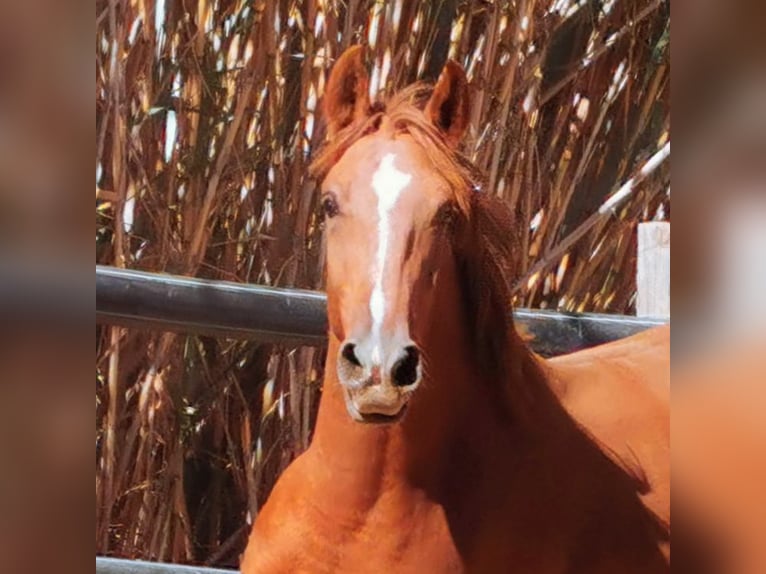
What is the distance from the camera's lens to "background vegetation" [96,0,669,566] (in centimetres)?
88

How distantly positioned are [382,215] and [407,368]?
13 cm

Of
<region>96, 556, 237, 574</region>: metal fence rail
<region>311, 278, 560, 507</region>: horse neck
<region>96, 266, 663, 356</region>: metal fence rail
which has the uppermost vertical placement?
<region>96, 266, 663, 356</region>: metal fence rail

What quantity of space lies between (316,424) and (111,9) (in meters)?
0.45

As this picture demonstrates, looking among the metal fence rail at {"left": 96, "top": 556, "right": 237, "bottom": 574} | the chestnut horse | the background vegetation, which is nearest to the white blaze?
the chestnut horse

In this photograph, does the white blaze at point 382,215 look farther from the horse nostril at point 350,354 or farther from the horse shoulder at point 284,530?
the horse shoulder at point 284,530

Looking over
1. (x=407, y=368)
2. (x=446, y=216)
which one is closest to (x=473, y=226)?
(x=446, y=216)

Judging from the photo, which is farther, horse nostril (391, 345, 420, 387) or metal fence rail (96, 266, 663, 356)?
metal fence rail (96, 266, 663, 356)

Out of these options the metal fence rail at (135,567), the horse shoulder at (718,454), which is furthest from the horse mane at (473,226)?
the metal fence rail at (135,567)

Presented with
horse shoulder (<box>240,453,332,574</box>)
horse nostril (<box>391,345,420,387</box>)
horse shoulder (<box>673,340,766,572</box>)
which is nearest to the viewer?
horse shoulder (<box>673,340,766,572</box>)

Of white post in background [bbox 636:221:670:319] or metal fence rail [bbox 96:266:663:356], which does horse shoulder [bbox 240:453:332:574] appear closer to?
metal fence rail [bbox 96:266:663:356]

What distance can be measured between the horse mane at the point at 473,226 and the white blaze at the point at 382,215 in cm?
4

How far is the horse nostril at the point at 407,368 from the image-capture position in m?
0.73

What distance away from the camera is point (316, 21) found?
888 mm

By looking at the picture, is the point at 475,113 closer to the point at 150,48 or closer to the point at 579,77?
the point at 579,77
